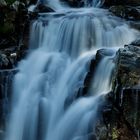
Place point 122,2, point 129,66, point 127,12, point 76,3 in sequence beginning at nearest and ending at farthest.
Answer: point 129,66 → point 127,12 → point 122,2 → point 76,3

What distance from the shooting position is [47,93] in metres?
14.1

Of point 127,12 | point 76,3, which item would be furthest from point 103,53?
point 76,3

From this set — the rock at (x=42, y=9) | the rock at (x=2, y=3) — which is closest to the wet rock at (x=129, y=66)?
the rock at (x=2, y=3)

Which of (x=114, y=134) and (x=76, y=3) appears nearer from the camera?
(x=114, y=134)

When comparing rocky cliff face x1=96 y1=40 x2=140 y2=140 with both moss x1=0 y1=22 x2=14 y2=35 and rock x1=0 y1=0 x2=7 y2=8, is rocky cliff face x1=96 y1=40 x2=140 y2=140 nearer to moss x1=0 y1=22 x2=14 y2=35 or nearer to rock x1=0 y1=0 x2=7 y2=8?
moss x1=0 y1=22 x2=14 y2=35

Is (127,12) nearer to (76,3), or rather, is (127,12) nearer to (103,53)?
(76,3)

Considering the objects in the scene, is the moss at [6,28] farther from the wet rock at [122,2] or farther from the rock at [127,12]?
the wet rock at [122,2]

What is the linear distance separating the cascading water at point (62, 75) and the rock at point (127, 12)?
1.49 ft

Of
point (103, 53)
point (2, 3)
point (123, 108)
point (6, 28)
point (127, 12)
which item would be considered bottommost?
point (123, 108)

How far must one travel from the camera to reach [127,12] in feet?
56.5

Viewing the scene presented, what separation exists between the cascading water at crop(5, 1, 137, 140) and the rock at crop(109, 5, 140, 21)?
1.49 feet

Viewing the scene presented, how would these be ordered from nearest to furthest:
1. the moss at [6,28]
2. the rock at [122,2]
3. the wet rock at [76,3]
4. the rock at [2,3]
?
the moss at [6,28]
the rock at [2,3]
the rock at [122,2]
the wet rock at [76,3]

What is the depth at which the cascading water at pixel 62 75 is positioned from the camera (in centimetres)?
1302

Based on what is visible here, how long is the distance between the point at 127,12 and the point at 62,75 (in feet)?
13.8
